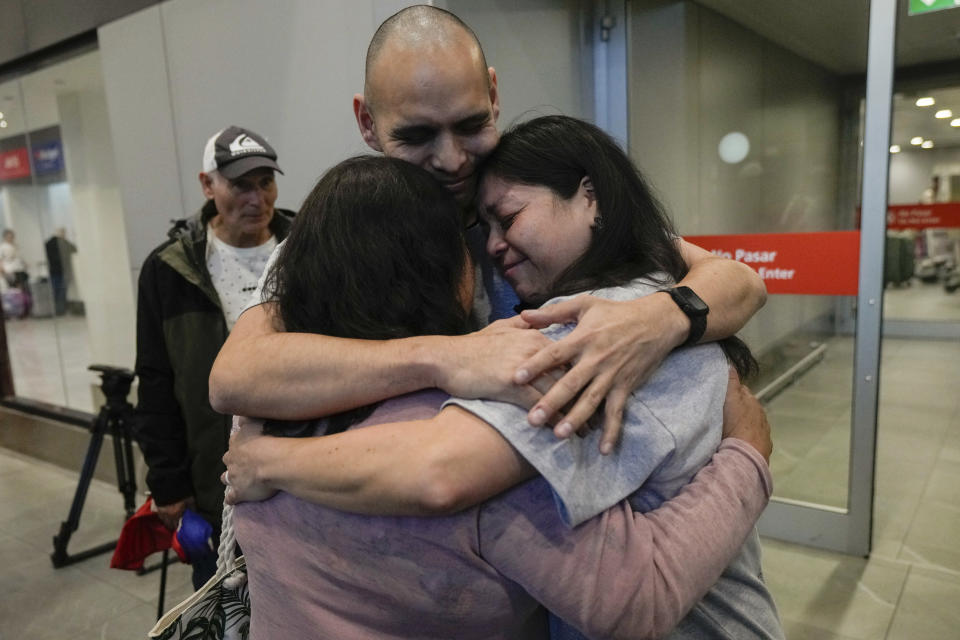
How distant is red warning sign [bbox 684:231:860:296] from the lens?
2.92 meters

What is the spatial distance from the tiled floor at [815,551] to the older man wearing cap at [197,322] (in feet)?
3.41

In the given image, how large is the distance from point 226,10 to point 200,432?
201cm

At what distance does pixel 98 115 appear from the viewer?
5105 mm

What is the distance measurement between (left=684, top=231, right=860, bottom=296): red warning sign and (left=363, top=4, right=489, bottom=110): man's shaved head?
78.2 inches

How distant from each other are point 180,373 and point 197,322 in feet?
0.62

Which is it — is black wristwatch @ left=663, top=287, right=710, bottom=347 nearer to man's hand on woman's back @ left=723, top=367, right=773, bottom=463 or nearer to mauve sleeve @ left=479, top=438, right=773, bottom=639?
man's hand on woman's back @ left=723, top=367, right=773, bottom=463

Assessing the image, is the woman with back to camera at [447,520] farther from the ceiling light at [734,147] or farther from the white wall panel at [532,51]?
the ceiling light at [734,147]

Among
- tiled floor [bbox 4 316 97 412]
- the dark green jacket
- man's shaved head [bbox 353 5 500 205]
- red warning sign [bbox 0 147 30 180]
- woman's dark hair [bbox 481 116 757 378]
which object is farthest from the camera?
red warning sign [bbox 0 147 30 180]

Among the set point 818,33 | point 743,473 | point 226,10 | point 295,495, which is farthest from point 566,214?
point 818,33

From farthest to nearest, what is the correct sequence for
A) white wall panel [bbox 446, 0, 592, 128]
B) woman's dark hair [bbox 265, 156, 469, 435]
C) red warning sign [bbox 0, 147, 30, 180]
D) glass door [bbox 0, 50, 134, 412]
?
red warning sign [bbox 0, 147, 30, 180] < glass door [bbox 0, 50, 134, 412] < white wall panel [bbox 446, 0, 592, 128] < woman's dark hair [bbox 265, 156, 469, 435]

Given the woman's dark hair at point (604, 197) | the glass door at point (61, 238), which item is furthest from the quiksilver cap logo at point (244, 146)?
the glass door at point (61, 238)

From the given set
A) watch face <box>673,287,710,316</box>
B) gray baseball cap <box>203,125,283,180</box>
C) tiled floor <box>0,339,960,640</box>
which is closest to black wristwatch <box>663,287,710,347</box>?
watch face <box>673,287,710,316</box>

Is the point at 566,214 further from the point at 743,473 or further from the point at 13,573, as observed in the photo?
the point at 13,573

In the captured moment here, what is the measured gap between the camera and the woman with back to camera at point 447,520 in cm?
72
